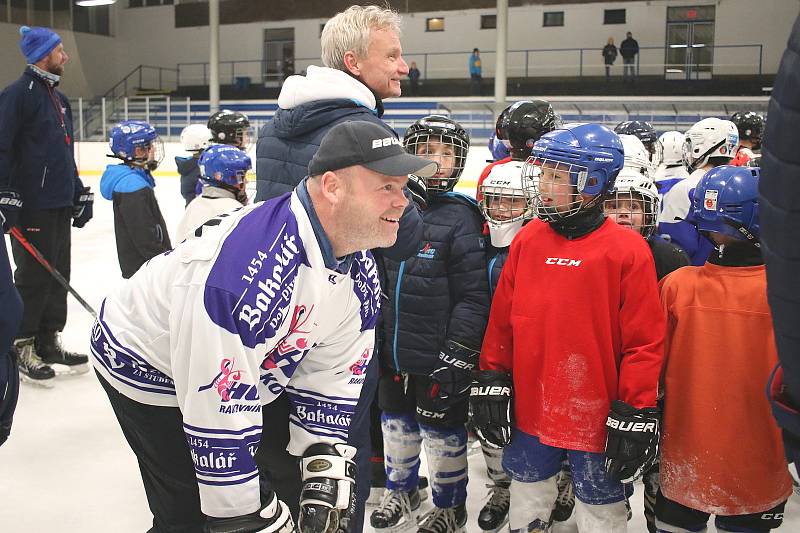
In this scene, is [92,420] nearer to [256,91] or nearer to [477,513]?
[477,513]

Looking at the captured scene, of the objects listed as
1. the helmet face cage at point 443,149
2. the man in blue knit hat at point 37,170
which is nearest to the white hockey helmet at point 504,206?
the helmet face cage at point 443,149

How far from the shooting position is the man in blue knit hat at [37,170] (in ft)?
12.7

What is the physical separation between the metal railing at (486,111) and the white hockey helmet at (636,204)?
816cm

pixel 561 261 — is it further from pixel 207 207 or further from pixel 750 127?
pixel 750 127

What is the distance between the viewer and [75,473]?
10.1 ft

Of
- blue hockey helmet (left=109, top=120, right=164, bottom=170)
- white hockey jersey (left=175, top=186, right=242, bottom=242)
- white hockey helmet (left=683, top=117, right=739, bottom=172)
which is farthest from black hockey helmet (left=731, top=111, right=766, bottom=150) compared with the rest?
blue hockey helmet (left=109, top=120, right=164, bottom=170)

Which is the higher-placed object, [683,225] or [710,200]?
[710,200]

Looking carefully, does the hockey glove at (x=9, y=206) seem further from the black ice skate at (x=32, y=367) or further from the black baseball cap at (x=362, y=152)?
the black baseball cap at (x=362, y=152)

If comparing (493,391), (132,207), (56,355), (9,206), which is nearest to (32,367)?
(56,355)

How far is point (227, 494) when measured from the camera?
54.6 inches

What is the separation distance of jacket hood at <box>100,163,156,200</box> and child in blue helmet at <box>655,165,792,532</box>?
2.78 metres

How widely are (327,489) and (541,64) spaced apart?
18.6 meters

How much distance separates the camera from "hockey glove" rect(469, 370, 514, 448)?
2080 millimetres

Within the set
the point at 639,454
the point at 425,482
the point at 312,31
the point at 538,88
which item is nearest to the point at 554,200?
the point at 639,454
